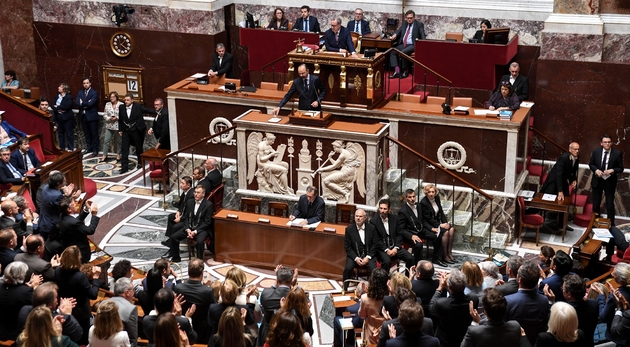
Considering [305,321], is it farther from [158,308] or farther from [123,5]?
[123,5]

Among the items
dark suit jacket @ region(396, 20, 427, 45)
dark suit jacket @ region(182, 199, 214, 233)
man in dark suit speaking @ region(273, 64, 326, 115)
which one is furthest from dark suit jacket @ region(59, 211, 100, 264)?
dark suit jacket @ region(396, 20, 427, 45)

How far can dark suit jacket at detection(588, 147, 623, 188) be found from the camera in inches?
516

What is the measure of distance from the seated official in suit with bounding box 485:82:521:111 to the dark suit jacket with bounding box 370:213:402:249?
2.73 m

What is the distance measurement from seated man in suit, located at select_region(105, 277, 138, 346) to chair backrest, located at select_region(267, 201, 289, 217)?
15.5 ft

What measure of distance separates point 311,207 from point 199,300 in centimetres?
381

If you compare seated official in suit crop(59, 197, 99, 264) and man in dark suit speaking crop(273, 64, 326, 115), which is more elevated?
man in dark suit speaking crop(273, 64, 326, 115)

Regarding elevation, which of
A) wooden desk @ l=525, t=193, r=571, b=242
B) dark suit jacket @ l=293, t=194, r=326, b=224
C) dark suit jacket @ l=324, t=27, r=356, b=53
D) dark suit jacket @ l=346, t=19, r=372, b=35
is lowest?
wooden desk @ l=525, t=193, r=571, b=242

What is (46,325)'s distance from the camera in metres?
7.04

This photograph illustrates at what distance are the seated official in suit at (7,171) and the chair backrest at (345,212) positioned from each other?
4503 mm

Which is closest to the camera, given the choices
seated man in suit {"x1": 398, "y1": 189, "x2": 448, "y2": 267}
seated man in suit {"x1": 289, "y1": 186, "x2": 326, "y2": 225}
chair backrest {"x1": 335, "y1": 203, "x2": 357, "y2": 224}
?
seated man in suit {"x1": 398, "y1": 189, "x2": 448, "y2": 267}

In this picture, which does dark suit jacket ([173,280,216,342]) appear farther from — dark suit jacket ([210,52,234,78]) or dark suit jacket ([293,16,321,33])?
dark suit jacket ([293,16,321,33])

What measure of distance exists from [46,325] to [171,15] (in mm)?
10375

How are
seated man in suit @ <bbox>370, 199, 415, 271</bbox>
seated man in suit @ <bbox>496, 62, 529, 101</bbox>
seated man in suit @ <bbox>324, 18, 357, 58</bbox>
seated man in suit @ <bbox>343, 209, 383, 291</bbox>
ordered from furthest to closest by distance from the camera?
seated man in suit @ <bbox>324, 18, 357, 58</bbox>, seated man in suit @ <bbox>496, 62, 529, 101</bbox>, seated man in suit @ <bbox>370, 199, 415, 271</bbox>, seated man in suit @ <bbox>343, 209, 383, 291</bbox>

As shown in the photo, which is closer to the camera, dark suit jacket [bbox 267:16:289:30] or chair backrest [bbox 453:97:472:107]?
chair backrest [bbox 453:97:472:107]
